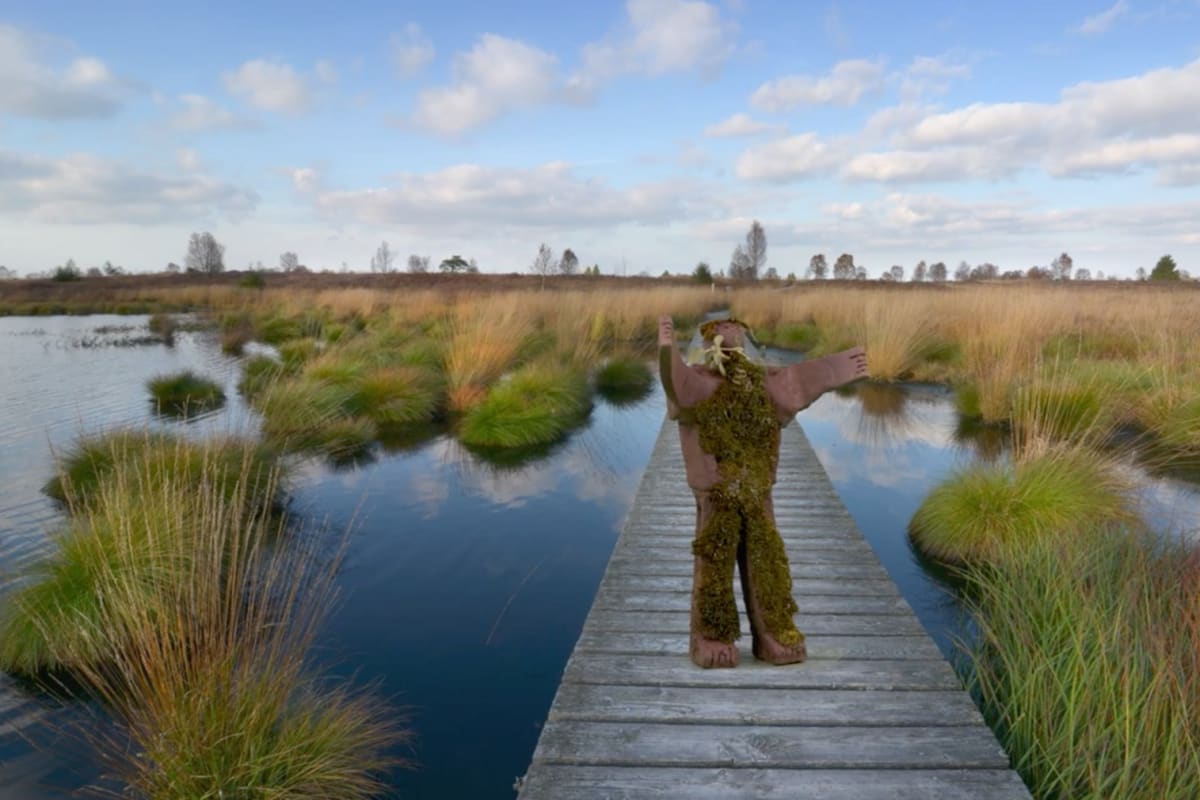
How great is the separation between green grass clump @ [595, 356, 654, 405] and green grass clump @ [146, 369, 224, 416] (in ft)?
20.8

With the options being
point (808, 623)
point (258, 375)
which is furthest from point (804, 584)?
point (258, 375)

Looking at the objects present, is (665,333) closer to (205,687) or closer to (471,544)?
(205,687)

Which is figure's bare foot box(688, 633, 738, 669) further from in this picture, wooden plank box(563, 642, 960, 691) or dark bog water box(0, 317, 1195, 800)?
dark bog water box(0, 317, 1195, 800)

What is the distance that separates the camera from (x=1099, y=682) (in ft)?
8.20

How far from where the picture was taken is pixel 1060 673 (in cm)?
268

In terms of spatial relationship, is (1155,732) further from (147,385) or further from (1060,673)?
(147,385)

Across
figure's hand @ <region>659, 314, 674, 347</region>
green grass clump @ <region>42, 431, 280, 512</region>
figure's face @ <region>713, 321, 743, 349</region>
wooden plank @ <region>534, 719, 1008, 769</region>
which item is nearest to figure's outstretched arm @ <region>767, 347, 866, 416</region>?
figure's face @ <region>713, 321, 743, 349</region>

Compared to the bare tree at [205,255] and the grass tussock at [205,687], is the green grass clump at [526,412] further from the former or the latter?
the bare tree at [205,255]

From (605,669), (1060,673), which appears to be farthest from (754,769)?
(1060,673)

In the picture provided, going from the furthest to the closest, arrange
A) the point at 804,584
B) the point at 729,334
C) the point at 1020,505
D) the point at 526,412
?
the point at 526,412 < the point at 1020,505 < the point at 804,584 < the point at 729,334

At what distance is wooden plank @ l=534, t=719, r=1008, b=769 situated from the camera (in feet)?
7.84

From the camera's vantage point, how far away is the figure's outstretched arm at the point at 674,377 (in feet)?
8.07

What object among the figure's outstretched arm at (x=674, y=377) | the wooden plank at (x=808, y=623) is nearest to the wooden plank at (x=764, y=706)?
the wooden plank at (x=808, y=623)

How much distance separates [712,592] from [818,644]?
76cm
